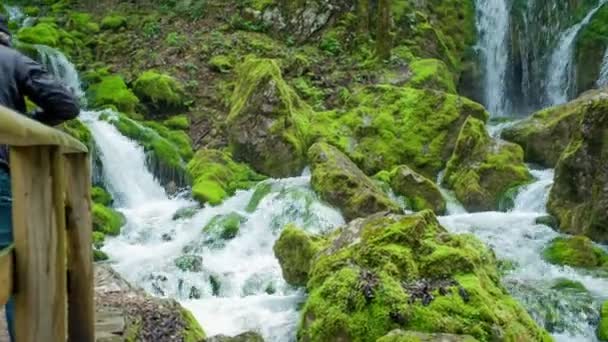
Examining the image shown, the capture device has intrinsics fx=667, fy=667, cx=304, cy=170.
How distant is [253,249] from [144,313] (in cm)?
455

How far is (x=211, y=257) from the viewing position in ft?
33.9

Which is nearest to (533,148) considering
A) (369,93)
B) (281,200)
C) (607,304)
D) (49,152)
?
(369,93)

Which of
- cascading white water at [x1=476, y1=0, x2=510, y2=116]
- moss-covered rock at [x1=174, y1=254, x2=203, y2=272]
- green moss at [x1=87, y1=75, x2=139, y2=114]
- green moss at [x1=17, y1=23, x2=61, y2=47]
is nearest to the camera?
moss-covered rock at [x1=174, y1=254, x2=203, y2=272]

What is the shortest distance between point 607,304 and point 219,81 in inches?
519

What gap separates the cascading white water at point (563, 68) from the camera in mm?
19469

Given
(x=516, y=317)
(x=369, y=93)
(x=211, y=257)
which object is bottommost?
(x=211, y=257)

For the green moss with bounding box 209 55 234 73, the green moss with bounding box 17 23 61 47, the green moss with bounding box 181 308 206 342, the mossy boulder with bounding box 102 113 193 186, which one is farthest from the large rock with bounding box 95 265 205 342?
the green moss with bounding box 17 23 61 47

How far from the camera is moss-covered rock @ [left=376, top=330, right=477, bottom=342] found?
4848mm

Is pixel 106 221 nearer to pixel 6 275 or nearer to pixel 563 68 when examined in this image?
pixel 6 275

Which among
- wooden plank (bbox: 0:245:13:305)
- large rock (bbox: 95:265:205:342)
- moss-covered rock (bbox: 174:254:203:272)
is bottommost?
moss-covered rock (bbox: 174:254:203:272)

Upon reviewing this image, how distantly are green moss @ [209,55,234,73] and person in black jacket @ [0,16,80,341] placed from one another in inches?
628

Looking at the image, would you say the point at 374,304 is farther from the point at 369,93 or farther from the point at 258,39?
the point at 258,39

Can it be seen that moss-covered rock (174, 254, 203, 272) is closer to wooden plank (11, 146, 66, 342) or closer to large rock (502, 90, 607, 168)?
wooden plank (11, 146, 66, 342)

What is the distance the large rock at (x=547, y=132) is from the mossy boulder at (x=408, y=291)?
805cm
